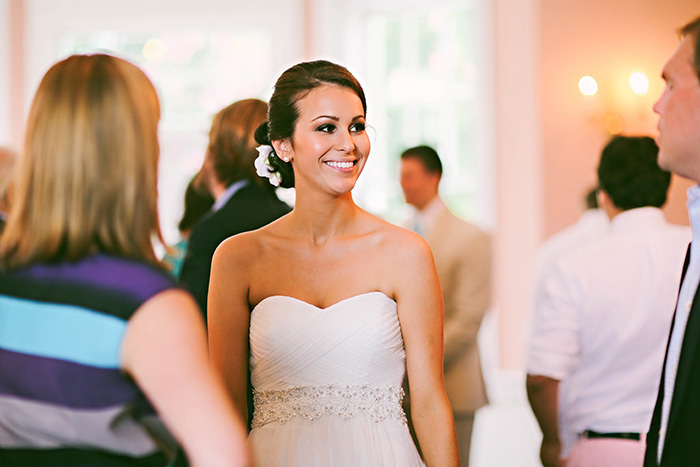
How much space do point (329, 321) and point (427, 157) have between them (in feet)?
7.08

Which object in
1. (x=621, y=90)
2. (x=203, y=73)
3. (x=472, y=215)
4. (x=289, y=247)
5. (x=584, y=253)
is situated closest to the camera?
(x=289, y=247)

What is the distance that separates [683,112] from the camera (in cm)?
155

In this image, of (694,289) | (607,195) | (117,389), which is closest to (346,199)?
(694,289)

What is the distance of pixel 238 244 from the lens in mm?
1910

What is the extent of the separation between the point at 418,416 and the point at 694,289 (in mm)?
673

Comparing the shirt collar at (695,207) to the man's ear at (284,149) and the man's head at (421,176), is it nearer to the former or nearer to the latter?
the man's ear at (284,149)

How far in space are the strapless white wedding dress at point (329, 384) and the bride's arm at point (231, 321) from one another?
32 mm

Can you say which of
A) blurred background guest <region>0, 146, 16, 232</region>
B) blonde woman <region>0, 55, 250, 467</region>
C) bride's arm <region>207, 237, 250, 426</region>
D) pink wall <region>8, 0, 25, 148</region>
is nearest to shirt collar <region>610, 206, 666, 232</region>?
bride's arm <region>207, 237, 250, 426</region>

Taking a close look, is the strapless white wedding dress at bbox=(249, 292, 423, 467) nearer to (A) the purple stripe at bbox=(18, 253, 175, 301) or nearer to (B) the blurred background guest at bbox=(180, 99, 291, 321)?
(B) the blurred background guest at bbox=(180, 99, 291, 321)

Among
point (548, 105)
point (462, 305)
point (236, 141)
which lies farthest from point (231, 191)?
point (548, 105)

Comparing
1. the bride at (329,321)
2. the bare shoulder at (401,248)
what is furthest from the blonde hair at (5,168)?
the bare shoulder at (401,248)

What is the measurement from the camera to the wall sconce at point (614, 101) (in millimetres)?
5465

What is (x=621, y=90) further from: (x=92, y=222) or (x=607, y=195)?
(x=92, y=222)

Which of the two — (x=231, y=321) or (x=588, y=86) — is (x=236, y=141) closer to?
(x=231, y=321)
